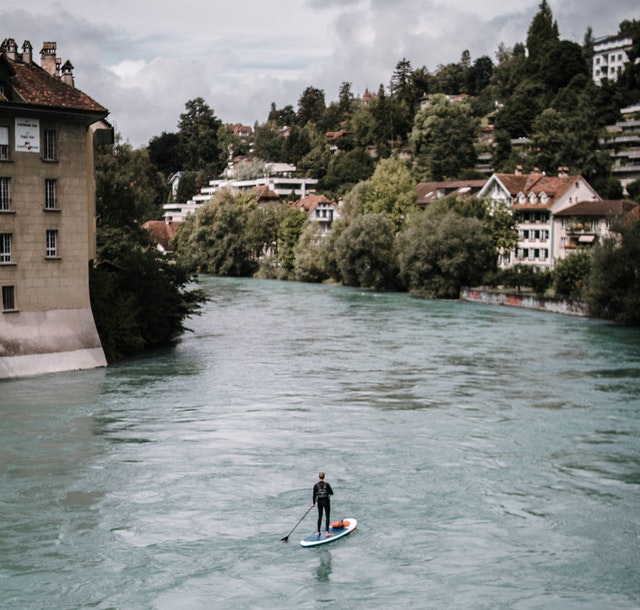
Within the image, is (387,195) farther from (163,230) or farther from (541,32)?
(541,32)

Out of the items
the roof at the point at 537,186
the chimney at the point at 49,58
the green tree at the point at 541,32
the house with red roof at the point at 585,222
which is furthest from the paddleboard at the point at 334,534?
the green tree at the point at 541,32

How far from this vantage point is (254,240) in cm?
9419

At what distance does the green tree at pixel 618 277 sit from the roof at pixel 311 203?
53.6 meters

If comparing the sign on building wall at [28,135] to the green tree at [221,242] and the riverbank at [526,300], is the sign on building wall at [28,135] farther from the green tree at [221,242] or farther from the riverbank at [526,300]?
the green tree at [221,242]

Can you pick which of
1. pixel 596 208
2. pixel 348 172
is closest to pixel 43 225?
pixel 596 208

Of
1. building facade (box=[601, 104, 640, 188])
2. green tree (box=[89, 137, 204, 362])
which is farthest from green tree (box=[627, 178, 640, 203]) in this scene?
green tree (box=[89, 137, 204, 362])

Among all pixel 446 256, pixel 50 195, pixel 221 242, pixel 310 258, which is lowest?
pixel 310 258

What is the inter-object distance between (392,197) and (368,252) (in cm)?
1398

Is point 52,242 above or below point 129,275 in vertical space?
above

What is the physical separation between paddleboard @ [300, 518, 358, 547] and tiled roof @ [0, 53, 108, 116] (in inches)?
762

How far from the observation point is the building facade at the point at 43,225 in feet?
102

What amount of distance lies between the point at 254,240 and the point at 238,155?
3124 inches

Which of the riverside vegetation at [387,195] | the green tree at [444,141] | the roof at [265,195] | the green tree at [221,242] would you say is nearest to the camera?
the riverside vegetation at [387,195]

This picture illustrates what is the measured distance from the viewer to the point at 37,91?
3206 centimetres
